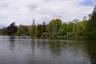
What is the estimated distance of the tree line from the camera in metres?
65.8

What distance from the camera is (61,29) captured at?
102m

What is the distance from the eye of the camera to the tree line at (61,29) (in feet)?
216

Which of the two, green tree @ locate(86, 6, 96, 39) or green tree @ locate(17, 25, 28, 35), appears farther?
green tree @ locate(17, 25, 28, 35)

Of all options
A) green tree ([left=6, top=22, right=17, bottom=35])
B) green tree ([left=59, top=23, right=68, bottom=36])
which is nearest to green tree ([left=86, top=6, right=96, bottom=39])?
green tree ([left=59, top=23, right=68, bottom=36])

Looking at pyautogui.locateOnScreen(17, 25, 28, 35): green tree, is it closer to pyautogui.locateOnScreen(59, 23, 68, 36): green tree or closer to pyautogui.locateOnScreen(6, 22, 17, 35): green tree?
pyautogui.locateOnScreen(6, 22, 17, 35): green tree

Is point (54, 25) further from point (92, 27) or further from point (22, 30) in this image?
point (22, 30)

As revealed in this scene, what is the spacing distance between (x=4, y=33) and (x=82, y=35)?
103937 millimetres

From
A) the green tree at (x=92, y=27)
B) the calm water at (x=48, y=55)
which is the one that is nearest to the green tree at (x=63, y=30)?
the green tree at (x=92, y=27)

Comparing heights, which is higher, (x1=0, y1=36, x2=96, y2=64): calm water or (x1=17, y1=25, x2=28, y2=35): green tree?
(x1=17, y1=25, x2=28, y2=35): green tree

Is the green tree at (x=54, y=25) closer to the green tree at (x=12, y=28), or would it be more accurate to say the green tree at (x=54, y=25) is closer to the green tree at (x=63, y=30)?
the green tree at (x=63, y=30)

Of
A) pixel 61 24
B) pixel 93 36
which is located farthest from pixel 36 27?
pixel 93 36

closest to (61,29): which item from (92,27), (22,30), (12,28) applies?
(92,27)

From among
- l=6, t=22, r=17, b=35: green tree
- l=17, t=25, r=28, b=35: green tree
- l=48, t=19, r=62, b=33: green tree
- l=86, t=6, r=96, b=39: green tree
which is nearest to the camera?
l=86, t=6, r=96, b=39: green tree

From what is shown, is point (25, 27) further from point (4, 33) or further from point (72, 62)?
point (72, 62)
